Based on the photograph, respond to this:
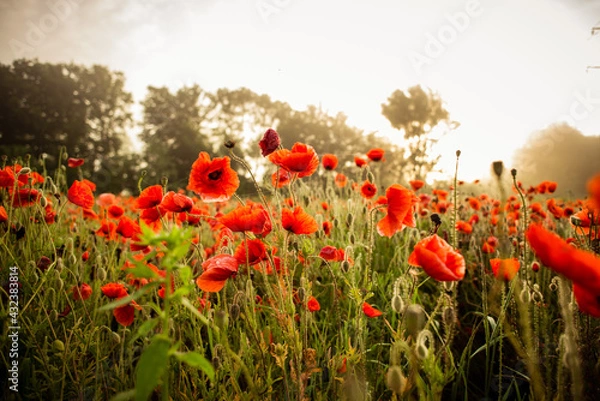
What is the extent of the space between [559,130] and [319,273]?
96.1ft

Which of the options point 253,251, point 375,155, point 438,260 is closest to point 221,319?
point 253,251

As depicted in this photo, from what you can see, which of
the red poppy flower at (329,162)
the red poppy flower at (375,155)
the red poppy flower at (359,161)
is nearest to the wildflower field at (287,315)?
the red poppy flower at (329,162)

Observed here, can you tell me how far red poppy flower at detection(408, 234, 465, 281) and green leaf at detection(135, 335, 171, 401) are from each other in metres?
0.67

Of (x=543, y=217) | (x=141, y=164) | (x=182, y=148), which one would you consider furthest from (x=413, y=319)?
(x=182, y=148)

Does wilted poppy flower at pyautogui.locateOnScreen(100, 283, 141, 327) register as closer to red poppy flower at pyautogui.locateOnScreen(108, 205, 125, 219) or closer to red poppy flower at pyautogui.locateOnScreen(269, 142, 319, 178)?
red poppy flower at pyautogui.locateOnScreen(269, 142, 319, 178)

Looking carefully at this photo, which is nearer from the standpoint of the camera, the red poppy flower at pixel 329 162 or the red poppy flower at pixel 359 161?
the red poppy flower at pixel 329 162

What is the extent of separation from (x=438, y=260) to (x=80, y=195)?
7.26 feet

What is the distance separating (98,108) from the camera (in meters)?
26.8

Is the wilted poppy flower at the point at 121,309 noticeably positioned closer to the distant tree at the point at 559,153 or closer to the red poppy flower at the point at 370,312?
the red poppy flower at the point at 370,312

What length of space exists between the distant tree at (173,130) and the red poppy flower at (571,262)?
84.2 feet

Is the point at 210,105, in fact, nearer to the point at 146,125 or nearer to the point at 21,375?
the point at 146,125

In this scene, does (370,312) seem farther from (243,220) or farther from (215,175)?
(215,175)

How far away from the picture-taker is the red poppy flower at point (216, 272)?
1.25 metres

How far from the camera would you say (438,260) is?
0.88 m
